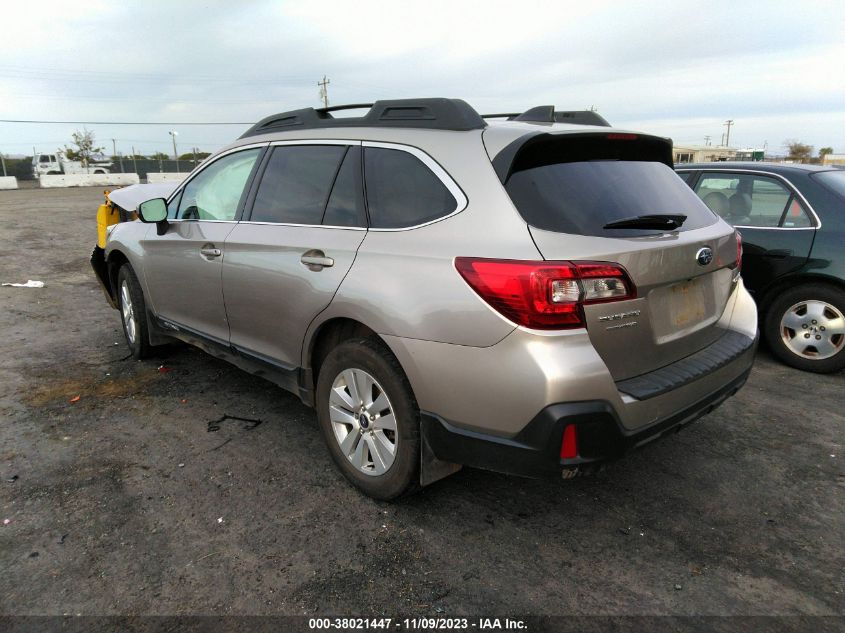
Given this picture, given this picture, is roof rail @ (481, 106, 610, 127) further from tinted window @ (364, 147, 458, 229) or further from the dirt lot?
the dirt lot

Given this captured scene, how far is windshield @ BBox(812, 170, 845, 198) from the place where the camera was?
4.74 metres

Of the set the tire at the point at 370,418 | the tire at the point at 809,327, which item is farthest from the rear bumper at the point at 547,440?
the tire at the point at 809,327

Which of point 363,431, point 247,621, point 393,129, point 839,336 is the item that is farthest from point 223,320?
point 839,336

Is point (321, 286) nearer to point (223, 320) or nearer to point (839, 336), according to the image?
point (223, 320)

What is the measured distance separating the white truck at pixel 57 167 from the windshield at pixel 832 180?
44589 mm

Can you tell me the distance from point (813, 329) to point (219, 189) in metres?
4.77

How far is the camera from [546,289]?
7.13 ft

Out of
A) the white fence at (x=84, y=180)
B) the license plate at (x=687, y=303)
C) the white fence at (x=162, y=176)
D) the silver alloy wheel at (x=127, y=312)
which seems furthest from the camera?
the white fence at (x=162, y=176)

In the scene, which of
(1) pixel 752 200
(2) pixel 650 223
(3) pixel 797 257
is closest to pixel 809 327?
(3) pixel 797 257

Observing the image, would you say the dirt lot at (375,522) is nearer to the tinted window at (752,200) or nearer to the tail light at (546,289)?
the tail light at (546,289)

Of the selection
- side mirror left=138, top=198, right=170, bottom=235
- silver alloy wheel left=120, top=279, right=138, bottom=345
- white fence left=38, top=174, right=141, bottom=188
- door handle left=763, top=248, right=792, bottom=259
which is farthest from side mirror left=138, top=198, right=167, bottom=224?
white fence left=38, top=174, right=141, bottom=188

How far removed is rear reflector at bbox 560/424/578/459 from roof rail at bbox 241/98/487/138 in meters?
1.40

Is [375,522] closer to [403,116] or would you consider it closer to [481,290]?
[481,290]

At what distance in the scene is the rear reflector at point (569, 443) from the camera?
85.6 inches
